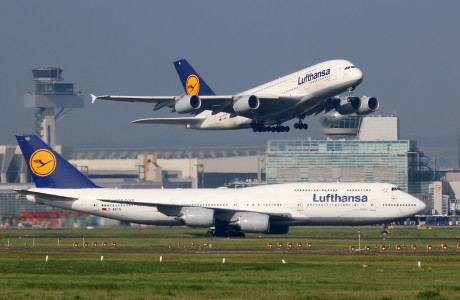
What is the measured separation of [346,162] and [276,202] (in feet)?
328

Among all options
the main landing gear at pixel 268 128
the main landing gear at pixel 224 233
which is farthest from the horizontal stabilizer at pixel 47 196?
the main landing gear at pixel 268 128

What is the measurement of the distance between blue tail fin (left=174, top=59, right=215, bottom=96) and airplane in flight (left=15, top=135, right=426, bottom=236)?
37.0ft

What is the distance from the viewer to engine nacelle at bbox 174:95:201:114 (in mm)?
70250

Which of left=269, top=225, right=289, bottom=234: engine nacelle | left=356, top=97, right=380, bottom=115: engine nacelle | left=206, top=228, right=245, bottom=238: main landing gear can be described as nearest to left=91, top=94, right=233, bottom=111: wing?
left=206, top=228, right=245, bottom=238: main landing gear

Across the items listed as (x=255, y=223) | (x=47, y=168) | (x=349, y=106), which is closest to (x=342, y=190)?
(x=255, y=223)

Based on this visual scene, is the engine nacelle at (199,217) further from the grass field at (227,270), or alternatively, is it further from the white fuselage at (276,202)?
the grass field at (227,270)

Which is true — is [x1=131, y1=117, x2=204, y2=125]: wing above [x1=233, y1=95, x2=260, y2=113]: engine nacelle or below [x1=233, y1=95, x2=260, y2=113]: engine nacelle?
below

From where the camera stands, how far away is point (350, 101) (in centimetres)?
7500

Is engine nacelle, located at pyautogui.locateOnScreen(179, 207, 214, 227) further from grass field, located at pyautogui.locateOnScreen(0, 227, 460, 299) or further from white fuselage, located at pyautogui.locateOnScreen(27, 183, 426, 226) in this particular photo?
grass field, located at pyautogui.locateOnScreen(0, 227, 460, 299)

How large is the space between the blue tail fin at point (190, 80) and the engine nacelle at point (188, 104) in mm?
10890

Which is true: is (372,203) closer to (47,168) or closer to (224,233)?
(224,233)

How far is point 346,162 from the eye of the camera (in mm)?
170375

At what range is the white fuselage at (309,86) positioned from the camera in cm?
6944

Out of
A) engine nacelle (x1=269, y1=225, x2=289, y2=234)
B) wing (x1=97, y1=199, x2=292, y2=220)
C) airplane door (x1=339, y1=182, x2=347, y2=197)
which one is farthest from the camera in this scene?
engine nacelle (x1=269, y1=225, x2=289, y2=234)
